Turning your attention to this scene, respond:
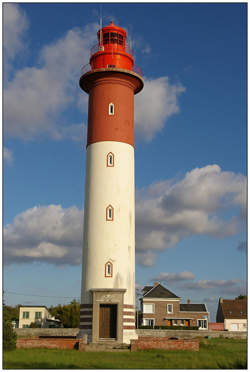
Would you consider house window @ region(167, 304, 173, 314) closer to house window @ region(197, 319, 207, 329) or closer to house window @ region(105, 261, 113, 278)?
house window @ region(197, 319, 207, 329)

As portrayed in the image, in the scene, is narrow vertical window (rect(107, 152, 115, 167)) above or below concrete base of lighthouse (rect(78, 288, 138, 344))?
above

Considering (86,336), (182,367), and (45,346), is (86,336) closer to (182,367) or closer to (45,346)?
(45,346)

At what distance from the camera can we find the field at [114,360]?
68.0 feet

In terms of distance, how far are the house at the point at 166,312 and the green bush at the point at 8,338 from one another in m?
39.1

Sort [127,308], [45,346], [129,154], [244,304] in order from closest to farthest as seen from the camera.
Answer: [45,346], [127,308], [129,154], [244,304]

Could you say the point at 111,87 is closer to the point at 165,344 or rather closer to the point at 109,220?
the point at 109,220

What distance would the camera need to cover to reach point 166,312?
6469 centimetres

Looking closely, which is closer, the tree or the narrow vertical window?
the narrow vertical window

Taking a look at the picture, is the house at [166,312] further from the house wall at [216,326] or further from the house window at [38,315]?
the house window at [38,315]

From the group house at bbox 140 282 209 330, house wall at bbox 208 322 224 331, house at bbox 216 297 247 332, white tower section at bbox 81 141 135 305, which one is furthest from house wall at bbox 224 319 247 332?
white tower section at bbox 81 141 135 305

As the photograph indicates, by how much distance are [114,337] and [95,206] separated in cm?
904

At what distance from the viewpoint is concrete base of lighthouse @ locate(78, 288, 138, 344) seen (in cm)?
3038

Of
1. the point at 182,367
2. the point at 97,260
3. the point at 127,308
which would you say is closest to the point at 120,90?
the point at 97,260

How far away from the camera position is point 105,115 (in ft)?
112
